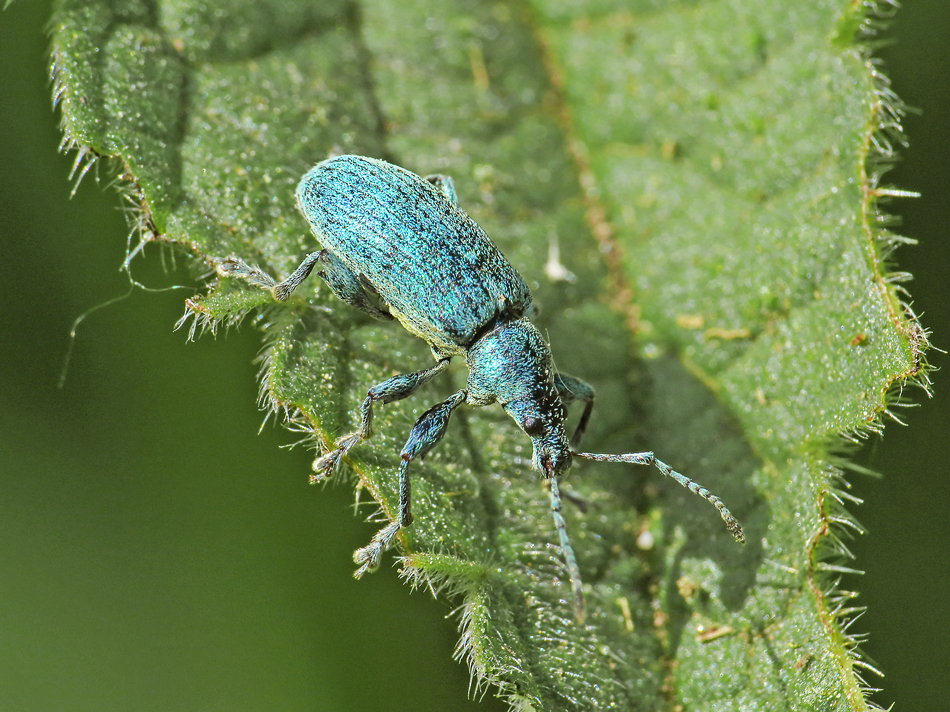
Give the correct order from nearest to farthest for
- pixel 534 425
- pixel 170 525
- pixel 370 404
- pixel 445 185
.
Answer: pixel 370 404, pixel 534 425, pixel 170 525, pixel 445 185

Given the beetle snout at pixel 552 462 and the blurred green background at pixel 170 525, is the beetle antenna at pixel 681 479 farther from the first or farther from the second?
the blurred green background at pixel 170 525

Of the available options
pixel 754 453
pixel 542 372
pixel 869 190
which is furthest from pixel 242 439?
pixel 869 190

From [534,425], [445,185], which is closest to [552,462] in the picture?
[534,425]

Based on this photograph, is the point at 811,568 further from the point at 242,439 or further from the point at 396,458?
→ the point at 242,439

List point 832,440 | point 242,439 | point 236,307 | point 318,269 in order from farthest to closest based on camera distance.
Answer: point 242,439
point 318,269
point 832,440
point 236,307

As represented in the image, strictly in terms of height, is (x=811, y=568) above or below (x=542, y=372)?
below

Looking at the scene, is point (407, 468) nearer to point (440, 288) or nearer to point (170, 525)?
point (440, 288)
